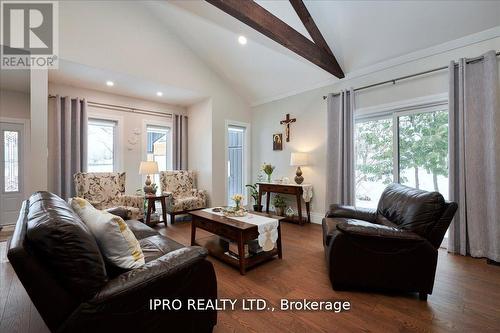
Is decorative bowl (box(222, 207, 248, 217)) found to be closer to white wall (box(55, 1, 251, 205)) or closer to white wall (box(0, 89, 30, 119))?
white wall (box(55, 1, 251, 205))

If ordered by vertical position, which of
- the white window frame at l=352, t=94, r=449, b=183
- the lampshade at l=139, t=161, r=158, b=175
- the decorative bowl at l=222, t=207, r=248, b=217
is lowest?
the decorative bowl at l=222, t=207, r=248, b=217

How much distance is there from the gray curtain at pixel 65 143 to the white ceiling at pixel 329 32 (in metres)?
2.29

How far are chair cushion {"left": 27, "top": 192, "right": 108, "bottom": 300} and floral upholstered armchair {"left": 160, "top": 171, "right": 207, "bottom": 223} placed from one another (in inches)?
134

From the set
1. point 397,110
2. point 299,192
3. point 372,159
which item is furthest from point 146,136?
point 397,110

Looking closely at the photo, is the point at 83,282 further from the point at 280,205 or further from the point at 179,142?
the point at 179,142

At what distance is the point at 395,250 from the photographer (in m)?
1.92

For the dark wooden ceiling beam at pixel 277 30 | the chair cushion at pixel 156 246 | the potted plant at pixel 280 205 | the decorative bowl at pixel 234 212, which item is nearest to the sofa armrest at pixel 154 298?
the chair cushion at pixel 156 246

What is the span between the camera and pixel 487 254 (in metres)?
2.70

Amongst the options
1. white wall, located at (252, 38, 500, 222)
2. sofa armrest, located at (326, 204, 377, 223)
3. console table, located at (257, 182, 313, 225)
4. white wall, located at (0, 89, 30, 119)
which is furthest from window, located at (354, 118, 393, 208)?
white wall, located at (0, 89, 30, 119)

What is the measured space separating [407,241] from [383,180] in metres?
2.11

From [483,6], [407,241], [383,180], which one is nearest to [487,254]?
[383,180]

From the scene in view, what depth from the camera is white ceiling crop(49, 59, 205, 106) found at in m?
3.63

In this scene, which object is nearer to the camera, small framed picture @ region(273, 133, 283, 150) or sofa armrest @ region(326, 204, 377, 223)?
sofa armrest @ region(326, 204, 377, 223)

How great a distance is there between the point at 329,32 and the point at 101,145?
4654 millimetres
